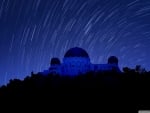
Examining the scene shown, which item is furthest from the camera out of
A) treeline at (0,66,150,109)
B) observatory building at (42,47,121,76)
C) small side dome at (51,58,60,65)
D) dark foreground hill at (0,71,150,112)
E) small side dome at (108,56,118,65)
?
small side dome at (51,58,60,65)

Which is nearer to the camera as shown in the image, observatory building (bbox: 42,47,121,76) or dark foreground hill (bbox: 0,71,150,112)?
dark foreground hill (bbox: 0,71,150,112)

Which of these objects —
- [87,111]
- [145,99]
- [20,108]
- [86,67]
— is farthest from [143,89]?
[86,67]

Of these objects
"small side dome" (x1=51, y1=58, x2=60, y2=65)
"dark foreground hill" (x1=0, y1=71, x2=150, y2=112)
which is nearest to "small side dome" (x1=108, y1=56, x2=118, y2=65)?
"small side dome" (x1=51, y1=58, x2=60, y2=65)

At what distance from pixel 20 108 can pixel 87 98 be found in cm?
868

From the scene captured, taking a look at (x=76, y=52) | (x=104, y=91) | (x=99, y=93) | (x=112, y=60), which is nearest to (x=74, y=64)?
(x=76, y=52)

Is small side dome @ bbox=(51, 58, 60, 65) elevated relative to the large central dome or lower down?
lower down

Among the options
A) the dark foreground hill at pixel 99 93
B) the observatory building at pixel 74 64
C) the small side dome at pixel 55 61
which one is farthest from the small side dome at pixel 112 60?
the dark foreground hill at pixel 99 93

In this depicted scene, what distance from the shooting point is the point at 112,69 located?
7444 cm

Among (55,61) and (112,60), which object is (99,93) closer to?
(112,60)

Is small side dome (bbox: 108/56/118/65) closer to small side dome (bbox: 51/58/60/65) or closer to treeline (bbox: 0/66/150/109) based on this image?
small side dome (bbox: 51/58/60/65)

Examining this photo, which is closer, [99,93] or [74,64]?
[99,93]

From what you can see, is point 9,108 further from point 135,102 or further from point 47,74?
point 47,74

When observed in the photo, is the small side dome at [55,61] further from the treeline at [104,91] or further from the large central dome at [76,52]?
the treeline at [104,91]

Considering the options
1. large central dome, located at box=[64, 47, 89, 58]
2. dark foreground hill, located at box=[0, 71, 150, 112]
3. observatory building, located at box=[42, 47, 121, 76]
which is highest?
large central dome, located at box=[64, 47, 89, 58]
